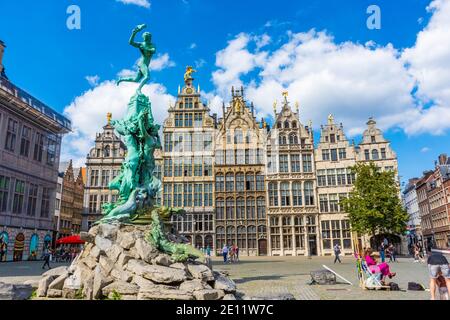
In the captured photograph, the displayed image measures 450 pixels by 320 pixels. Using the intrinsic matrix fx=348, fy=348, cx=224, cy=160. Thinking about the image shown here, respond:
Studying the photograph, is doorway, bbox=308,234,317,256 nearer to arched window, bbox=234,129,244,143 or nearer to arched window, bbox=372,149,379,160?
arched window, bbox=372,149,379,160

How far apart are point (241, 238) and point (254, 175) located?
829cm

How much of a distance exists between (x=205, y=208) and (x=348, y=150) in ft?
65.8

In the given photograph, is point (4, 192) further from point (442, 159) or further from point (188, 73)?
point (442, 159)

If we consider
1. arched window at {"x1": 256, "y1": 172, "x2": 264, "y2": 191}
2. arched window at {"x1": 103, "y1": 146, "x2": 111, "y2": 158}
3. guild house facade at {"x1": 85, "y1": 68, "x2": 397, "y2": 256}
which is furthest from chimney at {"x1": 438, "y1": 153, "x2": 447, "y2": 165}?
arched window at {"x1": 103, "y1": 146, "x2": 111, "y2": 158}

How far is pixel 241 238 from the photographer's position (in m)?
44.2

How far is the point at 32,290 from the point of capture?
1184 centimetres

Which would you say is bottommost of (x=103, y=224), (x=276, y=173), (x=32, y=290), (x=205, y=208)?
(x=32, y=290)

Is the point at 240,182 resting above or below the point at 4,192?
above

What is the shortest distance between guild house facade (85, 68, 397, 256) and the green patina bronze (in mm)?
27941

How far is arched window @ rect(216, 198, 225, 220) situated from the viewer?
44872mm

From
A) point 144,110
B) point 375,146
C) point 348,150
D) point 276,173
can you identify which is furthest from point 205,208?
point 144,110

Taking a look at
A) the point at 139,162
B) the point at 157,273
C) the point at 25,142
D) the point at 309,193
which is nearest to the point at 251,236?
the point at 309,193

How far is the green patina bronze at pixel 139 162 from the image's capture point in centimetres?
1531
